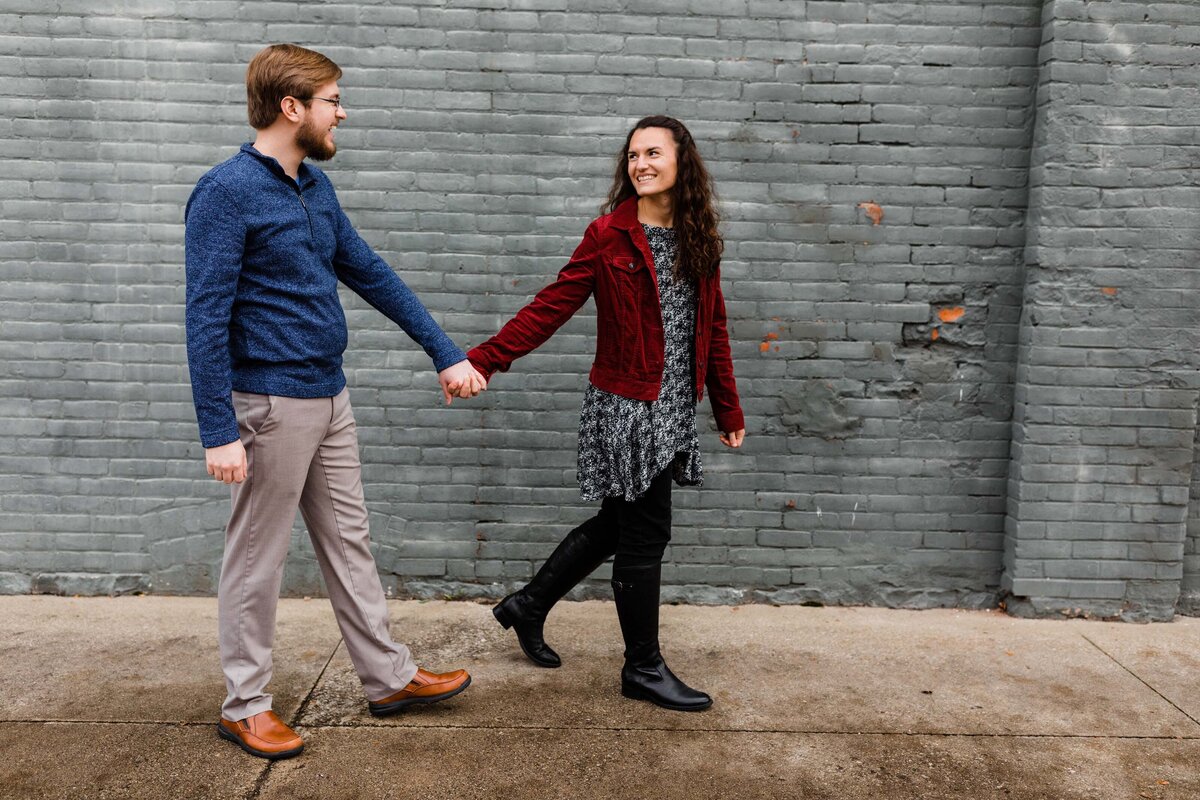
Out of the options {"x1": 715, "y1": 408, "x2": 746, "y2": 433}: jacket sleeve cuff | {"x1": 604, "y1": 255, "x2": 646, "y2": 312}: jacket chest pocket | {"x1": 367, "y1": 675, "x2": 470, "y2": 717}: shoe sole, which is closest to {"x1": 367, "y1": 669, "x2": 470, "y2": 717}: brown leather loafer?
{"x1": 367, "y1": 675, "x2": 470, "y2": 717}: shoe sole

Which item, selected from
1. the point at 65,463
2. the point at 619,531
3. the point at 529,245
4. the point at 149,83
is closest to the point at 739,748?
the point at 619,531

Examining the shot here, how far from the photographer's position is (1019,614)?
4.25 meters

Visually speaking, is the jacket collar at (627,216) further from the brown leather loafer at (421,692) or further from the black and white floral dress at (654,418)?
the brown leather loafer at (421,692)

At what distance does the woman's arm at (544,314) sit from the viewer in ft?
10.5

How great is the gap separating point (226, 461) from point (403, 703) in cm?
105

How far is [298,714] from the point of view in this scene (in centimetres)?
322

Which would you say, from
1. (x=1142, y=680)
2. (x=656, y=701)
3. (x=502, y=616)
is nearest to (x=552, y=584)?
(x=502, y=616)

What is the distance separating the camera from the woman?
317 centimetres

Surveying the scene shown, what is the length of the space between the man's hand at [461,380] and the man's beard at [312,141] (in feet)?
2.46

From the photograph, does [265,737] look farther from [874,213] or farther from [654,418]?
[874,213]

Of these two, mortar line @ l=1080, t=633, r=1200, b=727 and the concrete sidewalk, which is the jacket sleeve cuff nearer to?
the concrete sidewalk

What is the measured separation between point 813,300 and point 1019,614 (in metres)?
1.66

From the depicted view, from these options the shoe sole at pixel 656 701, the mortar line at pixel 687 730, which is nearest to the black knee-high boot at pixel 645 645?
the shoe sole at pixel 656 701

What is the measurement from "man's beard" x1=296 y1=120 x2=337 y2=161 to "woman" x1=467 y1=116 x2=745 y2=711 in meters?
0.77
